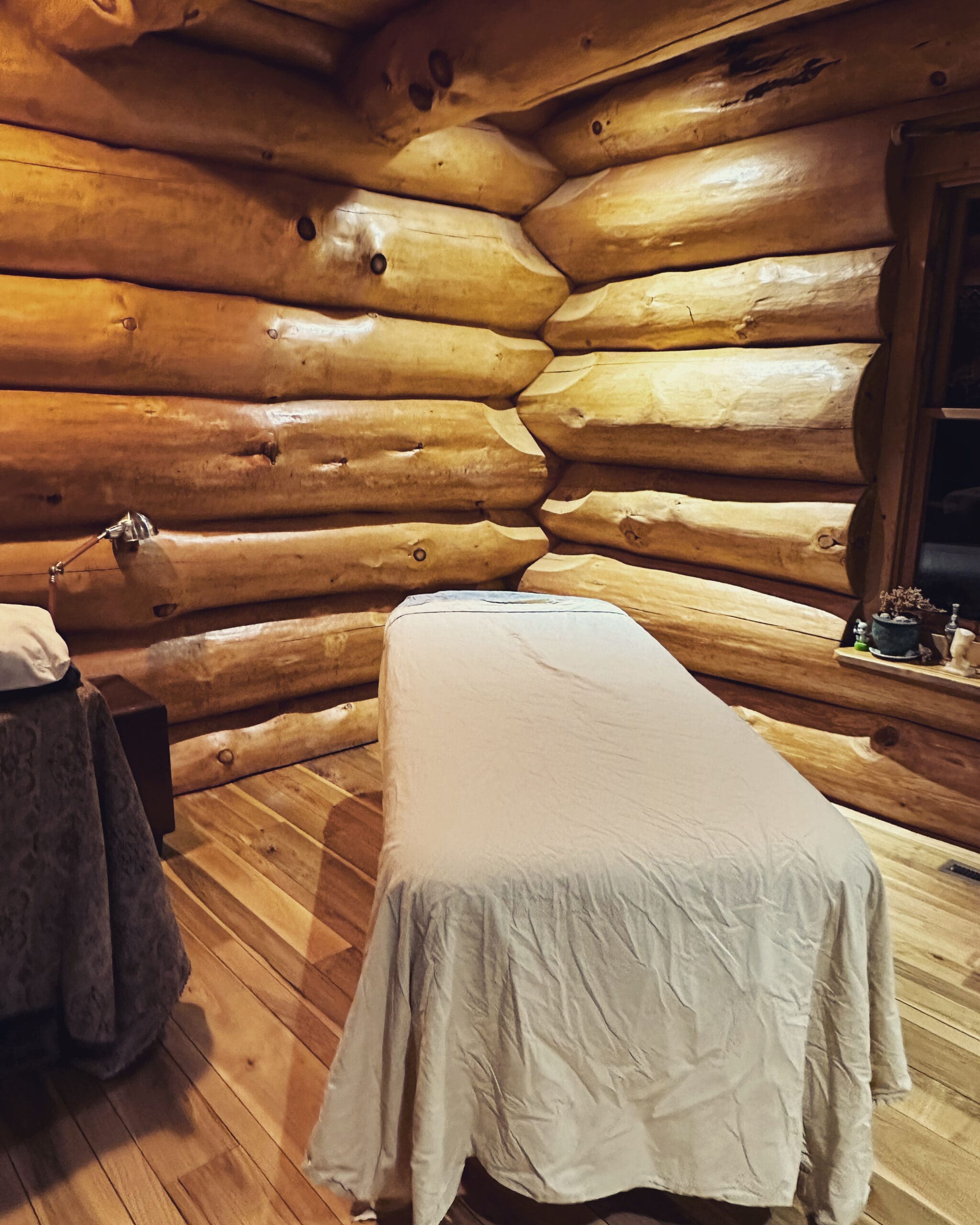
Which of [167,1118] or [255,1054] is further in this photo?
[255,1054]

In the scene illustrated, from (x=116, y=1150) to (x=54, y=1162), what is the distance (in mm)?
119

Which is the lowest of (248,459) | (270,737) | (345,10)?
(270,737)

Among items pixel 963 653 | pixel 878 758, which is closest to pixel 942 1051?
pixel 878 758

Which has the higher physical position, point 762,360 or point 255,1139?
point 762,360

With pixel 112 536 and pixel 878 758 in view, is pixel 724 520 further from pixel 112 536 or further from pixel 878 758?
pixel 112 536

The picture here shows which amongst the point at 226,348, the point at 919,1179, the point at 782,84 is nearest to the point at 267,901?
the point at 919,1179

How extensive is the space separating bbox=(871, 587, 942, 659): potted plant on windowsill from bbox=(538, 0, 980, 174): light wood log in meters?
1.70

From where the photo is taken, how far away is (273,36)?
315 cm

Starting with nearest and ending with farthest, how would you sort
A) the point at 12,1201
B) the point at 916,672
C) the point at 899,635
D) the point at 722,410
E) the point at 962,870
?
the point at 12,1201, the point at 962,870, the point at 916,672, the point at 899,635, the point at 722,410

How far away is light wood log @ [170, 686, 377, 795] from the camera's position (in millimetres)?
3527

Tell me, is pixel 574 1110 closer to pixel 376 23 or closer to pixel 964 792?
pixel 964 792

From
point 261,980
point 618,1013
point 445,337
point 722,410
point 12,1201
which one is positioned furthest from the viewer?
point 445,337

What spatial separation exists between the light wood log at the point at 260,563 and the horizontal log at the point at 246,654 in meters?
0.07

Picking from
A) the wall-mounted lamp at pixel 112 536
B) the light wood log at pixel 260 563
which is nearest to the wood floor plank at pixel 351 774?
the light wood log at pixel 260 563
